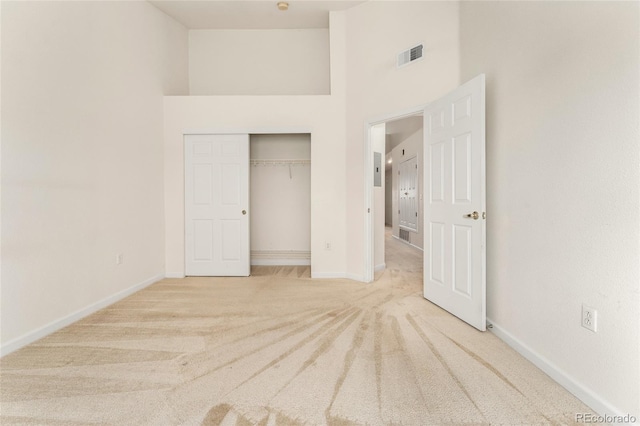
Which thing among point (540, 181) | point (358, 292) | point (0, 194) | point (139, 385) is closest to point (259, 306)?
point (358, 292)

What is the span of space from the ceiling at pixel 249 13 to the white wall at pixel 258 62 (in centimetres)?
14

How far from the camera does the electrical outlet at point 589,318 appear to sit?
1.58 meters

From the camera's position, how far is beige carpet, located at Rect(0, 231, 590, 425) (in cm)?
156

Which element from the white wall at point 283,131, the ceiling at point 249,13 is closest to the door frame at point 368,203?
the white wall at point 283,131

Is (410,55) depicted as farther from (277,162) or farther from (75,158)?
(75,158)

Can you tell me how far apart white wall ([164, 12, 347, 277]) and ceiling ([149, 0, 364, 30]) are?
1.08 m

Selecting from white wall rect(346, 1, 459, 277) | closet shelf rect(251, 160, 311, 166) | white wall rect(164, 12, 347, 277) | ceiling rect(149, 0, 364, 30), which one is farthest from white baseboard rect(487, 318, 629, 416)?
ceiling rect(149, 0, 364, 30)

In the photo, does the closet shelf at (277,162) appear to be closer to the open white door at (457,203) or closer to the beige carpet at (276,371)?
the open white door at (457,203)

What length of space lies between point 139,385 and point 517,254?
2.65m

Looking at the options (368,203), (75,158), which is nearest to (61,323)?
(75,158)

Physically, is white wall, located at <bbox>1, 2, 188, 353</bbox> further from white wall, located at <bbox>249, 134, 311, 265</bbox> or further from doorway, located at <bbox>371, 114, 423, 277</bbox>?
doorway, located at <bbox>371, 114, 423, 277</bbox>

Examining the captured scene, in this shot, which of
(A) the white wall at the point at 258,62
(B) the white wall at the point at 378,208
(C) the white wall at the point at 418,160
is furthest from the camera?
(C) the white wall at the point at 418,160

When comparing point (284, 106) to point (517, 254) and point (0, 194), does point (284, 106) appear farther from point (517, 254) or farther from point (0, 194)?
point (517, 254)

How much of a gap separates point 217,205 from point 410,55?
3.15 meters
